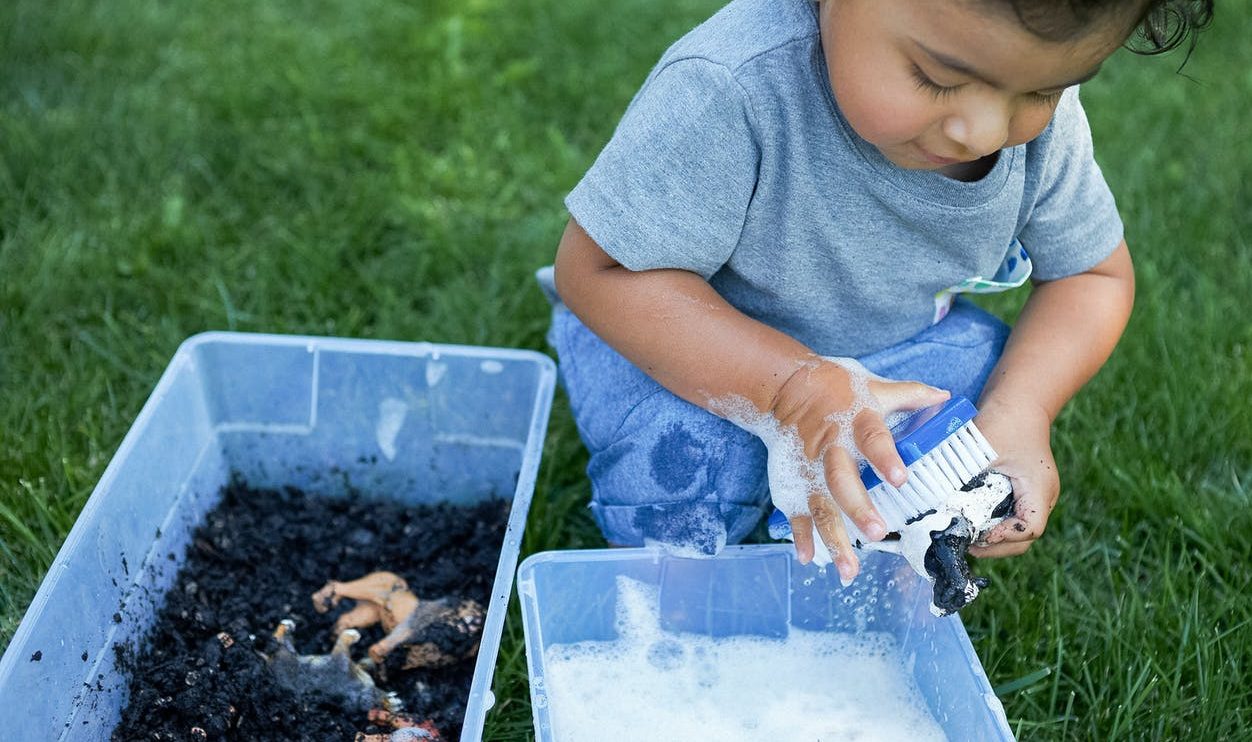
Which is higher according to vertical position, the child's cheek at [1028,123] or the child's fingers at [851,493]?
the child's cheek at [1028,123]

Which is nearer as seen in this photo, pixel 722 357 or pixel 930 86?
pixel 930 86

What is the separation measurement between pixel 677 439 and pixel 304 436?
568 mm

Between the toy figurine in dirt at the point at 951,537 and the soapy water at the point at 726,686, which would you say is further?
the soapy water at the point at 726,686

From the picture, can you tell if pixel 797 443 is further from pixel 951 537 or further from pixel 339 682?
pixel 339 682

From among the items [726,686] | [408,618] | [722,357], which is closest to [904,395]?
[722,357]

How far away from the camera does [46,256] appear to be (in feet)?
6.50

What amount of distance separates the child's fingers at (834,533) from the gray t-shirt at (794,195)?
275 millimetres

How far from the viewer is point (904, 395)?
1334mm

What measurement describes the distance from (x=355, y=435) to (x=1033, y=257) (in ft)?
3.10

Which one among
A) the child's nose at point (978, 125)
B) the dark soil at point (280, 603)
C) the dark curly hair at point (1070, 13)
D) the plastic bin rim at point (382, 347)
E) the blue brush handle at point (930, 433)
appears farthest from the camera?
the plastic bin rim at point (382, 347)

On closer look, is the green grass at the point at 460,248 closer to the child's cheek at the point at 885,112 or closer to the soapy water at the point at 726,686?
the soapy water at the point at 726,686

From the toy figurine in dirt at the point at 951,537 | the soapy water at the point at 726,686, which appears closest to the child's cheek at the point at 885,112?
the toy figurine in dirt at the point at 951,537

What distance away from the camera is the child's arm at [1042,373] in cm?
141

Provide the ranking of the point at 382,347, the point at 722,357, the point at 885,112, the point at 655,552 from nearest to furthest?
the point at 885,112, the point at 722,357, the point at 655,552, the point at 382,347
